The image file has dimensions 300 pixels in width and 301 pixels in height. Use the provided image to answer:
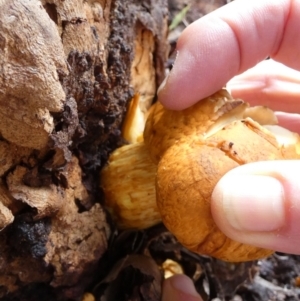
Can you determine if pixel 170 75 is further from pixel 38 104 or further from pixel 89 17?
pixel 38 104

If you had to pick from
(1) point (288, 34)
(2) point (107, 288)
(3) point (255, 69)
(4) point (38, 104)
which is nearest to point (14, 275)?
(2) point (107, 288)

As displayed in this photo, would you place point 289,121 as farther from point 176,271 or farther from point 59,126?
point 59,126

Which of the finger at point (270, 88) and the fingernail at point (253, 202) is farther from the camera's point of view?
the finger at point (270, 88)

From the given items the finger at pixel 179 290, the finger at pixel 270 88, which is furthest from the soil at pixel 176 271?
the finger at pixel 270 88

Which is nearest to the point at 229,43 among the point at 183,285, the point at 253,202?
the point at 253,202

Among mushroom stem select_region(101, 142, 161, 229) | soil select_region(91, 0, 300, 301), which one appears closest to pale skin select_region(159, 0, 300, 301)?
soil select_region(91, 0, 300, 301)

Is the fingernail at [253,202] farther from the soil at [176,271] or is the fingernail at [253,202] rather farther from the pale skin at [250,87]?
the soil at [176,271]

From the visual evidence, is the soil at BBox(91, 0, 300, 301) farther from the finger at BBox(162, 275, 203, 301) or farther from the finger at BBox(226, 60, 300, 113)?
the finger at BBox(226, 60, 300, 113)
